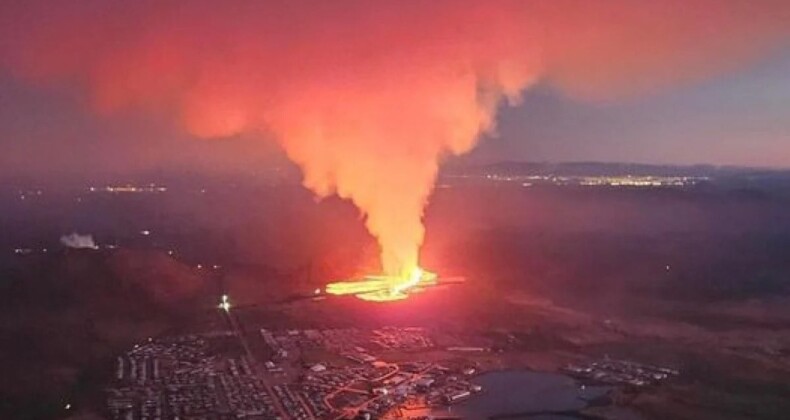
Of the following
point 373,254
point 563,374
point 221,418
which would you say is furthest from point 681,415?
point 373,254

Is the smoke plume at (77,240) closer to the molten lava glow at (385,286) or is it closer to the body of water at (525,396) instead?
the molten lava glow at (385,286)

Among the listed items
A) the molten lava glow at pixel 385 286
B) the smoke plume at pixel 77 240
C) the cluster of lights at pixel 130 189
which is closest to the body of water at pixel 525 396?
the molten lava glow at pixel 385 286

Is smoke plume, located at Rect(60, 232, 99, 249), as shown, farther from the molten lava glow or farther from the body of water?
the body of water

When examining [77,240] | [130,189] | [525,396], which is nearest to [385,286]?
[525,396]

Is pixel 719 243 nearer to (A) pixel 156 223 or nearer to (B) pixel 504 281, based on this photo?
(B) pixel 504 281

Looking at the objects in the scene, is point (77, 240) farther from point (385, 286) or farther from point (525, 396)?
point (525, 396)

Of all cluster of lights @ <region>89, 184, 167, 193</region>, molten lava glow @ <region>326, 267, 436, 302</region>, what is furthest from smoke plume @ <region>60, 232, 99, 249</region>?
cluster of lights @ <region>89, 184, 167, 193</region>
